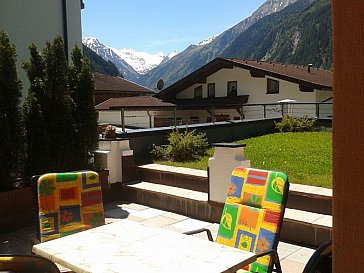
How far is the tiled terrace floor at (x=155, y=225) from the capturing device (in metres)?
4.21

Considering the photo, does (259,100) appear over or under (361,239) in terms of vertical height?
over

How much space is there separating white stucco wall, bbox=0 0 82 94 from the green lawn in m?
5.16

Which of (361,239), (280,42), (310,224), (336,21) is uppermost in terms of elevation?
(280,42)

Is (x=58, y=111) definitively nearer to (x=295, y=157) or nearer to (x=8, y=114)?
(x=8, y=114)

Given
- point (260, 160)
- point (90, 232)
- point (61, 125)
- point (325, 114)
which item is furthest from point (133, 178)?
point (325, 114)

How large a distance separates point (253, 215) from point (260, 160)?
4.93 metres

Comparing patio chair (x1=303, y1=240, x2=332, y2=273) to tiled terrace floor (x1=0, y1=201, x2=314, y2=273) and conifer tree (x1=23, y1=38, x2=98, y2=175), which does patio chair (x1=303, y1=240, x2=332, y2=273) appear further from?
conifer tree (x1=23, y1=38, x2=98, y2=175)

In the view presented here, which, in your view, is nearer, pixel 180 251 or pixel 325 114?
pixel 180 251

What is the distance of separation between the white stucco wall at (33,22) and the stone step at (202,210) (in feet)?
15.1

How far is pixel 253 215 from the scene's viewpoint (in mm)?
3047

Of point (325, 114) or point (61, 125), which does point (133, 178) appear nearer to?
point (61, 125)

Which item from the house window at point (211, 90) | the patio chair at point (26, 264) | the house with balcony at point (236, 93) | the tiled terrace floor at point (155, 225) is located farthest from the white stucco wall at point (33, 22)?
the house window at point (211, 90)

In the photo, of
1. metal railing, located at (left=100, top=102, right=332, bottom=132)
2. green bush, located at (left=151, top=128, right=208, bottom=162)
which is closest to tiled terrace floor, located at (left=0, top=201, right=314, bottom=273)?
green bush, located at (left=151, top=128, right=208, bottom=162)

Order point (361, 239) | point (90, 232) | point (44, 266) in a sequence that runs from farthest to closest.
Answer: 1. point (90, 232)
2. point (44, 266)
3. point (361, 239)
